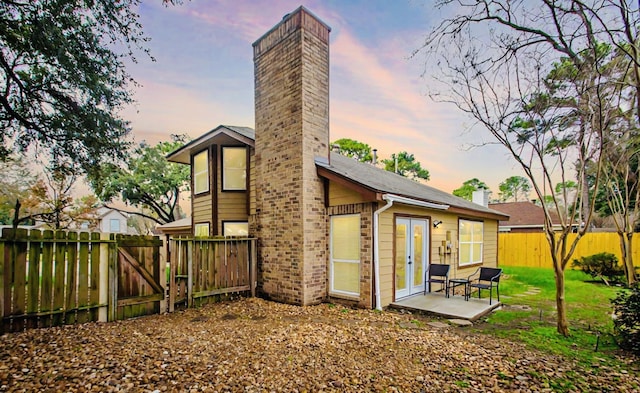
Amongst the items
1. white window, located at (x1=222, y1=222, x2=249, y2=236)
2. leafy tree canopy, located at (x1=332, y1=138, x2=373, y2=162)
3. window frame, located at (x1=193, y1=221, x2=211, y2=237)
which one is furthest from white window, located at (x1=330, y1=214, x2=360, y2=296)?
leafy tree canopy, located at (x1=332, y1=138, x2=373, y2=162)

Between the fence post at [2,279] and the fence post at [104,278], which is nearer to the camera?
the fence post at [2,279]

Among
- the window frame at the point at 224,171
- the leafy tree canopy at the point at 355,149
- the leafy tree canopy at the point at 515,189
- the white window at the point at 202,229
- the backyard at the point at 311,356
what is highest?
the leafy tree canopy at the point at 355,149

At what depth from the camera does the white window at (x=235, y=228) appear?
980cm

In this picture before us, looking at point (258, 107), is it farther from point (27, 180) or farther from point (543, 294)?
point (27, 180)

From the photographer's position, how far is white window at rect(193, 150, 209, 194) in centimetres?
1066

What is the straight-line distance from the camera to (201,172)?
11.0 meters

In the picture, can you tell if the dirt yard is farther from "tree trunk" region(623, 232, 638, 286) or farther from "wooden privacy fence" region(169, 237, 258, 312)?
"tree trunk" region(623, 232, 638, 286)

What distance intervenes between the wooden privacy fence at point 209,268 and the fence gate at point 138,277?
0.92 feet

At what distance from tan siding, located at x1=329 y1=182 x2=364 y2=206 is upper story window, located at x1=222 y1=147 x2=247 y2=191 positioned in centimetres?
348

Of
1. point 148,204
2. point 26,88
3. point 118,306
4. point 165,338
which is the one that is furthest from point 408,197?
Result: point 148,204

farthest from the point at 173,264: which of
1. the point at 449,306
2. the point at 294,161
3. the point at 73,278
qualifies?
the point at 449,306

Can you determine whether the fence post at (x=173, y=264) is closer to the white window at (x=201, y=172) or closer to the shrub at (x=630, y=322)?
the white window at (x=201, y=172)

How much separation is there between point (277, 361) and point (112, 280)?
12.0 ft

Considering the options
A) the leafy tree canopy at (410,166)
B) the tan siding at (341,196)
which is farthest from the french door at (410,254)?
the leafy tree canopy at (410,166)
